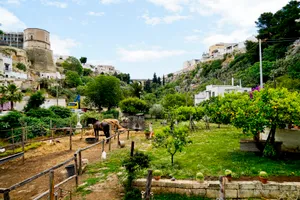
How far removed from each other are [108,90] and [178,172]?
32.2 m

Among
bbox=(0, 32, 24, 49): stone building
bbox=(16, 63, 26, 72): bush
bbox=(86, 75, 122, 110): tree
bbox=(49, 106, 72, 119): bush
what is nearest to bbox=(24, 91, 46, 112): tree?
→ bbox=(49, 106, 72, 119): bush

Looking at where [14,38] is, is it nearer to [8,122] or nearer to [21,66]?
[21,66]

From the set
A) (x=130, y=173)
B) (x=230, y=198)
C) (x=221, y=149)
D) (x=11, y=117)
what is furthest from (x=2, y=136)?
(x=230, y=198)

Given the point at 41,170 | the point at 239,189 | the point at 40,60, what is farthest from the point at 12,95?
the point at 40,60

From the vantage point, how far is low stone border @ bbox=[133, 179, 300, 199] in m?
5.43

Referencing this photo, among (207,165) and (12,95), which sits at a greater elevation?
(12,95)

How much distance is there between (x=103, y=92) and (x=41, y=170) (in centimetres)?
2922

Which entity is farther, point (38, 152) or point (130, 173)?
point (38, 152)

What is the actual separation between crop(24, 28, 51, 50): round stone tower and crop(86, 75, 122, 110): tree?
121ft

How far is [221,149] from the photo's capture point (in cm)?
990

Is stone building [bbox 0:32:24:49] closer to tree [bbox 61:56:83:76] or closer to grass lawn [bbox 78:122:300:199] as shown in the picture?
tree [bbox 61:56:83:76]

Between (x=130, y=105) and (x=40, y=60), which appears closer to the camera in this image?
(x=130, y=105)

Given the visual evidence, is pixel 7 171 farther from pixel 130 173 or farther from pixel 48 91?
pixel 48 91

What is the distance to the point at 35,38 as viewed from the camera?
62.6m
